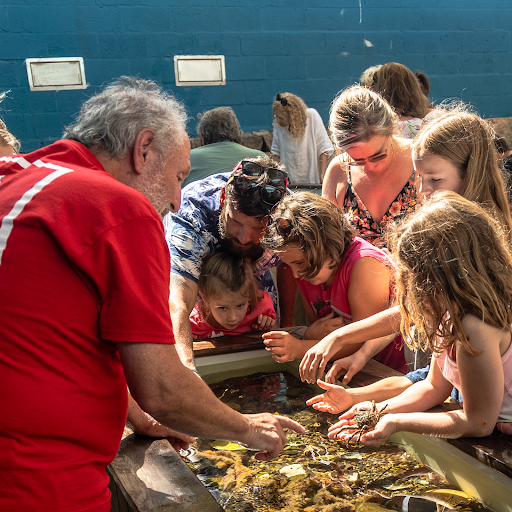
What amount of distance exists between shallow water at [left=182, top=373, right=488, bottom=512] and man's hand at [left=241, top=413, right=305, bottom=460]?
134 mm

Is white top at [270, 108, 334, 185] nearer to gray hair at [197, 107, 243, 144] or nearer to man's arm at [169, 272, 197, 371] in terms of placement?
gray hair at [197, 107, 243, 144]

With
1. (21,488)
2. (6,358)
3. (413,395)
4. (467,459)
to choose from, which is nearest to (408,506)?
(467,459)

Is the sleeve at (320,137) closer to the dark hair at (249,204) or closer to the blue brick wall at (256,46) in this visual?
the blue brick wall at (256,46)

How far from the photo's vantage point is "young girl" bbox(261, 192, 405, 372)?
1.97 meters

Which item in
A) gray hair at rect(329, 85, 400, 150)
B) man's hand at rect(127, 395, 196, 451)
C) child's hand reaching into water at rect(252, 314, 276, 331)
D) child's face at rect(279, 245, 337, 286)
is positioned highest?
gray hair at rect(329, 85, 400, 150)

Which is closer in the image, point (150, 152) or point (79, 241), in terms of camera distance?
point (79, 241)

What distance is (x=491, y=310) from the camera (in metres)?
1.27

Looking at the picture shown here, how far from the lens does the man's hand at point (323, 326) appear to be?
2.13 m

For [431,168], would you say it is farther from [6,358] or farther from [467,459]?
[6,358]

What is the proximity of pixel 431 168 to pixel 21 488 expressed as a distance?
159 centimetres

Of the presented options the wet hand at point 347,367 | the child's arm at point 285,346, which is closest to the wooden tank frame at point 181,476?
the wet hand at point 347,367

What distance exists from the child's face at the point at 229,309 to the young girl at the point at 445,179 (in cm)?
59

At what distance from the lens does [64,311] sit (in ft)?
3.30

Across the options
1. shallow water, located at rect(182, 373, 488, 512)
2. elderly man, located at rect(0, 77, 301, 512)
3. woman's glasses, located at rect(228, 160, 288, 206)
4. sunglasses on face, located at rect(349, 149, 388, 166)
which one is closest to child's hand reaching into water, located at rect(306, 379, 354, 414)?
shallow water, located at rect(182, 373, 488, 512)
